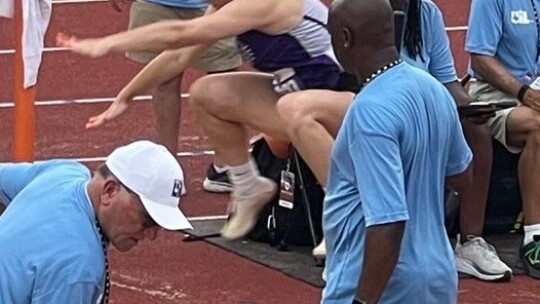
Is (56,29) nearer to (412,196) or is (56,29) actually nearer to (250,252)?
(250,252)

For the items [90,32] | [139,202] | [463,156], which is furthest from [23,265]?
[90,32]

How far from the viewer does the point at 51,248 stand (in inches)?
155

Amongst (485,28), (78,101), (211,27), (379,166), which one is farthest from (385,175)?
(78,101)

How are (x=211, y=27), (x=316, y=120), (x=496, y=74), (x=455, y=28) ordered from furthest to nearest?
(x=455, y=28) < (x=496, y=74) < (x=316, y=120) < (x=211, y=27)

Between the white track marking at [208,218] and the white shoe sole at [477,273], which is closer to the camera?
the white shoe sole at [477,273]

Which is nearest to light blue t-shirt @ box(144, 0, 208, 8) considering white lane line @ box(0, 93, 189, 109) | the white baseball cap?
white lane line @ box(0, 93, 189, 109)

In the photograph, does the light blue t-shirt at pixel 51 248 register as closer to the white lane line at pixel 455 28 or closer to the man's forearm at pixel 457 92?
the man's forearm at pixel 457 92

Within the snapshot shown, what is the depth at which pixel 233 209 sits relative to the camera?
768 centimetres

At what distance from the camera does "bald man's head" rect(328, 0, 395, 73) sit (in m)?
4.62

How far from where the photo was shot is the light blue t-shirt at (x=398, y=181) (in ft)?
14.6

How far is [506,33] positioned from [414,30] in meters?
0.62

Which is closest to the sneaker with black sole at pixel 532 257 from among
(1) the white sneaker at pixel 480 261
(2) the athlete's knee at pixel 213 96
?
(1) the white sneaker at pixel 480 261

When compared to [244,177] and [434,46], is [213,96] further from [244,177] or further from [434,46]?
[434,46]

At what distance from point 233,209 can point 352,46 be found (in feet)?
10.3
